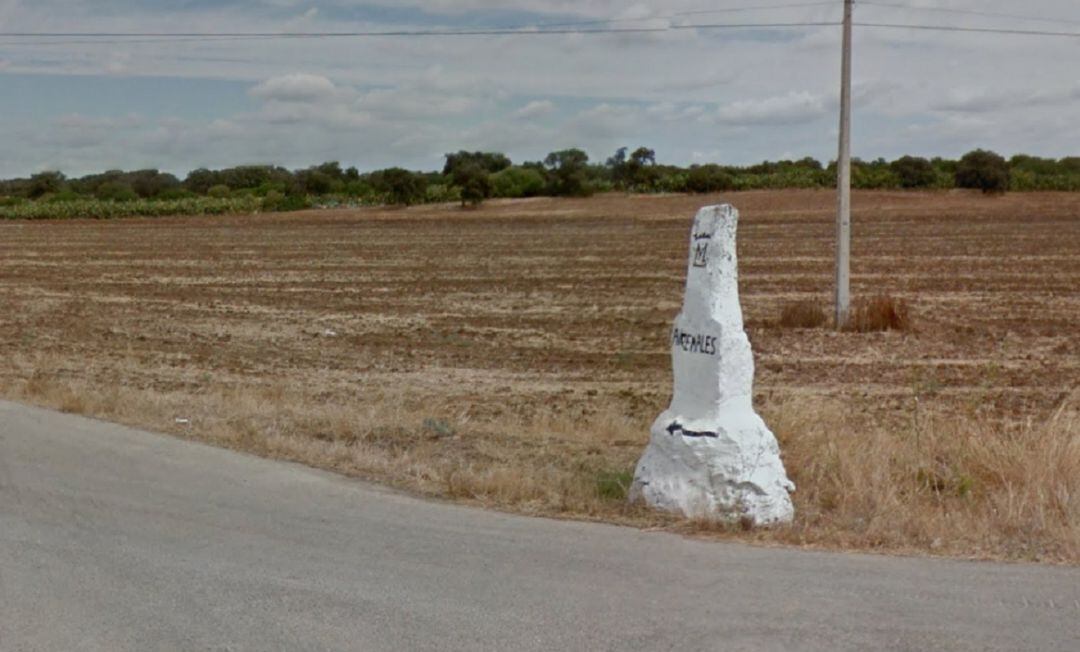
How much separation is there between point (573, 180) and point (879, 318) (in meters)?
78.2

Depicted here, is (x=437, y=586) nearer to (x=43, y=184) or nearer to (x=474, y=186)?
(x=474, y=186)

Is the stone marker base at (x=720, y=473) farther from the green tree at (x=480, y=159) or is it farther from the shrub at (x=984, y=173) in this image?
the green tree at (x=480, y=159)

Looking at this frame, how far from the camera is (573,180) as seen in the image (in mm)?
98688

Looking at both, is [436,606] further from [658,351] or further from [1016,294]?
[1016,294]

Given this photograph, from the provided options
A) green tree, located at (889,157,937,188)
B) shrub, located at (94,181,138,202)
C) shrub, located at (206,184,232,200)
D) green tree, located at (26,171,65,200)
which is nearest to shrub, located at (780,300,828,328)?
green tree, located at (889,157,937,188)

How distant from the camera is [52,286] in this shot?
112 ft

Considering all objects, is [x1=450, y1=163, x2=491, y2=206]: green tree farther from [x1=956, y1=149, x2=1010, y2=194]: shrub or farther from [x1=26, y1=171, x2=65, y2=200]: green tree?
[x1=26, y1=171, x2=65, y2=200]: green tree

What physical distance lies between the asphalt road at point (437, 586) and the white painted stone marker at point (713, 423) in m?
0.55

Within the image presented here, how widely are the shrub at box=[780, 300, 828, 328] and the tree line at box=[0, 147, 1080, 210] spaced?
6664 cm

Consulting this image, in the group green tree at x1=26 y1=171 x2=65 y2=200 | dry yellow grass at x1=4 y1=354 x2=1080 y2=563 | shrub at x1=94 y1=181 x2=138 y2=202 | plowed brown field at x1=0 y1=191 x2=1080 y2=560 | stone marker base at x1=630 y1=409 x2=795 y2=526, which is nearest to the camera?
dry yellow grass at x1=4 y1=354 x2=1080 y2=563

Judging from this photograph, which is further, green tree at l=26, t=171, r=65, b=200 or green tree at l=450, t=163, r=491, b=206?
green tree at l=26, t=171, r=65, b=200

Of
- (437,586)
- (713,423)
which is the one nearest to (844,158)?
(713,423)

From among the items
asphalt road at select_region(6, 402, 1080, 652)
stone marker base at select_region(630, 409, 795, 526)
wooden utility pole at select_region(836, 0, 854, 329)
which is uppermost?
wooden utility pole at select_region(836, 0, 854, 329)

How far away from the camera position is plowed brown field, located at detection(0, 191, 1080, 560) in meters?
9.24
